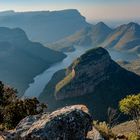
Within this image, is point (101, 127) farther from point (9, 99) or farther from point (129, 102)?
point (9, 99)

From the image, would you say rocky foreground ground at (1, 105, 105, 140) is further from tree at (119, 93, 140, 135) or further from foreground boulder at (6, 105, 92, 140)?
tree at (119, 93, 140, 135)

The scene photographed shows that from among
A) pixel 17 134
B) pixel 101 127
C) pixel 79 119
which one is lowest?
pixel 101 127

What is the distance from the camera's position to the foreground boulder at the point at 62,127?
74.7 ft

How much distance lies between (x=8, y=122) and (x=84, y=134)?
117ft

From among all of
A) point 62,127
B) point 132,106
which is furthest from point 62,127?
point 132,106

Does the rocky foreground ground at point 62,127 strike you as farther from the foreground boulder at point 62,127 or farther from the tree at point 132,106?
the tree at point 132,106

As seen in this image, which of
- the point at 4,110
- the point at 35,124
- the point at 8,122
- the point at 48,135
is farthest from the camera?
the point at 4,110

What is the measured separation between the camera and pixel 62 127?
75.4ft

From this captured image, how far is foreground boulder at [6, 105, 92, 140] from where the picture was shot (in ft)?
74.7

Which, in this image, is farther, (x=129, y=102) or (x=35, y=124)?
(x=129, y=102)

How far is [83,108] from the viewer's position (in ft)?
83.0

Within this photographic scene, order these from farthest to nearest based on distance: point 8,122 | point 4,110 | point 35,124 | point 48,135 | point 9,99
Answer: point 9,99 → point 4,110 → point 8,122 → point 35,124 → point 48,135

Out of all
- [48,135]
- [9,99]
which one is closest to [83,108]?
[48,135]

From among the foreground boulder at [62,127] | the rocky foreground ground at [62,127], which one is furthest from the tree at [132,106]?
the foreground boulder at [62,127]
